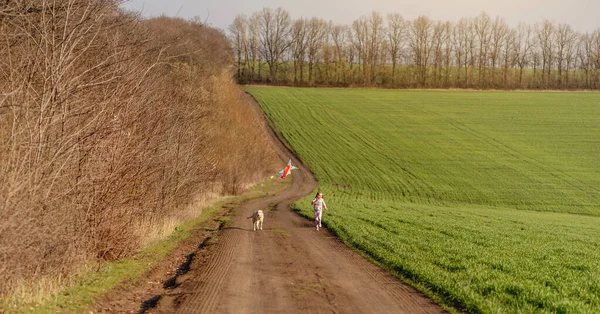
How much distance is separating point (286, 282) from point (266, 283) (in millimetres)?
467

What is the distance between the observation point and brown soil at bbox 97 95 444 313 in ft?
32.5

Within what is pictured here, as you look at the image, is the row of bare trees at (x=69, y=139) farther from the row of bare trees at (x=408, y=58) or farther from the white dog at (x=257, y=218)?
the row of bare trees at (x=408, y=58)

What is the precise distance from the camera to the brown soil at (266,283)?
9906mm

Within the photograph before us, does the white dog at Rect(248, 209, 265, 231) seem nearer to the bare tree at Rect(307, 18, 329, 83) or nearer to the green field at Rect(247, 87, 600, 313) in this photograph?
the green field at Rect(247, 87, 600, 313)

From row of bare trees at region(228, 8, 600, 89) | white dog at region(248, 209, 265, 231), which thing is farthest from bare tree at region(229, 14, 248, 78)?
white dog at region(248, 209, 265, 231)

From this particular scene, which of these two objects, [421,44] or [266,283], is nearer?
[266,283]

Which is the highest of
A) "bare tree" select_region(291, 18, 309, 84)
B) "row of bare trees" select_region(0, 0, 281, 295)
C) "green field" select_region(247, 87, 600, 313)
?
"bare tree" select_region(291, 18, 309, 84)

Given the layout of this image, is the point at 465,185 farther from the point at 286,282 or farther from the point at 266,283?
the point at 266,283

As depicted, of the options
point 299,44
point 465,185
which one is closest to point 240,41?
point 299,44

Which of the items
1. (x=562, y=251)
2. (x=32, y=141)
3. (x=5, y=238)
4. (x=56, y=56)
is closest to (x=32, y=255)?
(x=5, y=238)

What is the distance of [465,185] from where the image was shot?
52.2 meters

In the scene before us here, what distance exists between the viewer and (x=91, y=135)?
39.4ft

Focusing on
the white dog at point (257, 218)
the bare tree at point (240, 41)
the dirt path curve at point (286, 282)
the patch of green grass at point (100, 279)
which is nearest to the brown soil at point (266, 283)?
the dirt path curve at point (286, 282)

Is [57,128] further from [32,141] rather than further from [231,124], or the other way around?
[231,124]
